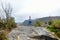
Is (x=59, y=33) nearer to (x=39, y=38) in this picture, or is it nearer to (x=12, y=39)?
(x=39, y=38)

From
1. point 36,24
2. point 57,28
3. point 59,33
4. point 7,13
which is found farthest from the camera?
point 36,24

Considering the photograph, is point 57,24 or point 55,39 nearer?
point 55,39

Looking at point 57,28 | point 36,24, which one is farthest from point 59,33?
point 36,24

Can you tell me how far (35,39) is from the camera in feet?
59.3

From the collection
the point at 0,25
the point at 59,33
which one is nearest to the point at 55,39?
the point at 59,33

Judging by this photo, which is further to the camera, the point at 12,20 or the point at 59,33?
the point at 12,20

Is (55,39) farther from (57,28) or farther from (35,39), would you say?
(57,28)

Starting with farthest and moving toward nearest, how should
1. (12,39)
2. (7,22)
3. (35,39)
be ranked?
(7,22), (35,39), (12,39)

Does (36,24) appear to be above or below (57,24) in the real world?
below

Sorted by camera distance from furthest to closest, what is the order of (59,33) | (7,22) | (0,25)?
(7,22)
(0,25)
(59,33)

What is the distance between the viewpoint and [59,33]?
68.6 feet

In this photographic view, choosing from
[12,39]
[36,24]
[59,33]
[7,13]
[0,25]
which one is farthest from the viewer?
[36,24]

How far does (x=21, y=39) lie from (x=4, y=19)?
53.5 feet

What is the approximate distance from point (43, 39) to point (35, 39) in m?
0.71
